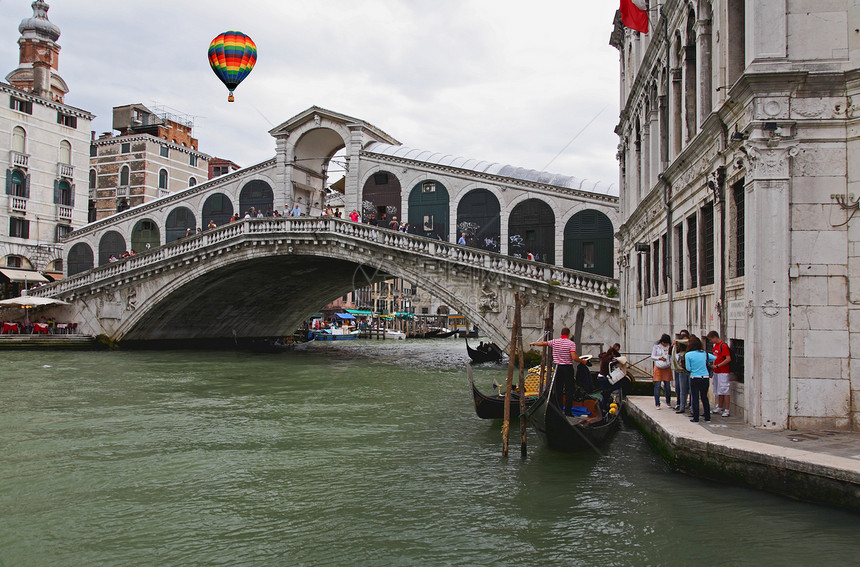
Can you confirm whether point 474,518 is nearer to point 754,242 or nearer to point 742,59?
point 754,242

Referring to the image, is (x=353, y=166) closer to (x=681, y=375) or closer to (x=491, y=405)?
(x=491, y=405)

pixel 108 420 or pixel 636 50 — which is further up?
pixel 636 50

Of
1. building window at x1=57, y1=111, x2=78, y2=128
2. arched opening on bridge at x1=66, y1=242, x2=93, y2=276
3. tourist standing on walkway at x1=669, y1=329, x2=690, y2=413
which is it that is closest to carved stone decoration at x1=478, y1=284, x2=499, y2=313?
tourist standing on walkway at x1=669, y1=329, x2=690, y2=413

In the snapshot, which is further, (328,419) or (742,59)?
(328,419)

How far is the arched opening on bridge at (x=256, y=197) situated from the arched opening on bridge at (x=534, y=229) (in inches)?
353

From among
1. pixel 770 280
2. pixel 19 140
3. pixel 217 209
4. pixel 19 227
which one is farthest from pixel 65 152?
pixel 770 280

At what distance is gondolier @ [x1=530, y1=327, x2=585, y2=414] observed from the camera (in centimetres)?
880

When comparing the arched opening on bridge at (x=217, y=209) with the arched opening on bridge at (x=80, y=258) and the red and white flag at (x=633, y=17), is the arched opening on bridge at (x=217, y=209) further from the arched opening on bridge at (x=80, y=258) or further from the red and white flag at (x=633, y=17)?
the red and white flag at (x=633, y=17)

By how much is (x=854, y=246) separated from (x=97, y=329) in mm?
23421

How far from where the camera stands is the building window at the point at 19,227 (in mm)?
28500

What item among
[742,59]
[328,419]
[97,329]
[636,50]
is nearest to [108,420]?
[328,419]

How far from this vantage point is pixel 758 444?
253 inches

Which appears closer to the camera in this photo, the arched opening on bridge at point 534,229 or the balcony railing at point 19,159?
the arched opening on bridge at point 534,229

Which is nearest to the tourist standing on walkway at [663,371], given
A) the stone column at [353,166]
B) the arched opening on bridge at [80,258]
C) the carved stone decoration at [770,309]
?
the carved stone decoration at [770,309]
